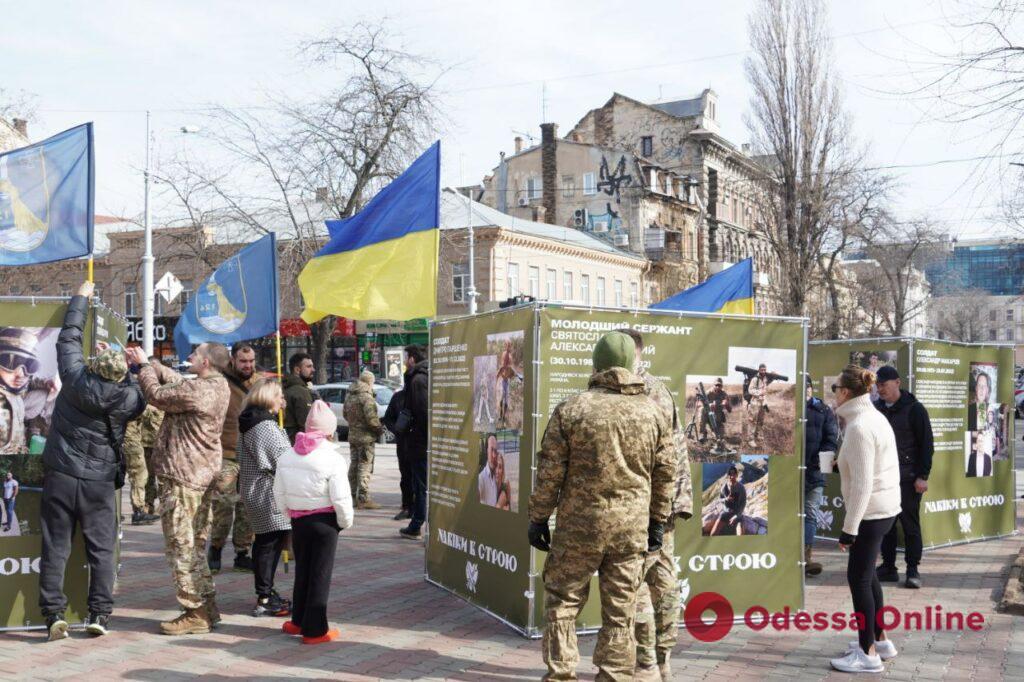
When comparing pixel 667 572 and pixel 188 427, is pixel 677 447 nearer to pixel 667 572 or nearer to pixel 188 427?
pixel 667 572

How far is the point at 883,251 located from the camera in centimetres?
5316

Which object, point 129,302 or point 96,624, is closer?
point 96,624

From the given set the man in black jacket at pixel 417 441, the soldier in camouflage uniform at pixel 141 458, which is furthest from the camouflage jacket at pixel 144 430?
the man in black jacket at pixel 417 441

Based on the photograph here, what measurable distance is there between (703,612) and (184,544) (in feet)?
11.9

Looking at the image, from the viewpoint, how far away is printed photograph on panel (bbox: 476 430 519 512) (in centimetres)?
709

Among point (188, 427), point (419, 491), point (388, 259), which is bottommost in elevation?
point (419, 491)

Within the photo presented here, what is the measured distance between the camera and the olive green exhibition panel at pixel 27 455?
7.04 m

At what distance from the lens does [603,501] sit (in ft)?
16.9

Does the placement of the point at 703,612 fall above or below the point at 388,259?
below

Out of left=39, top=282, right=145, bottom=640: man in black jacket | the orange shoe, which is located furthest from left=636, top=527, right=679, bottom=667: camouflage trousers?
left=39, top=282, right=145, bottom=640: man in black jacket

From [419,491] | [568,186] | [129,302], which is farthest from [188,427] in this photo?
[568,186]

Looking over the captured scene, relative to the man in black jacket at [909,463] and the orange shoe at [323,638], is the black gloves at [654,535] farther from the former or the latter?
the man in black jacket at [909,463]

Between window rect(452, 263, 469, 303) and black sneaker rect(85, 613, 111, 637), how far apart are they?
40.2m

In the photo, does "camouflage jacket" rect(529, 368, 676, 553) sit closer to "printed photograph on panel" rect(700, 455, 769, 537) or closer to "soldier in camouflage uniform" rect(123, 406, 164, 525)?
"printed photograph on panel" rect(700, 455, 769, 537)
